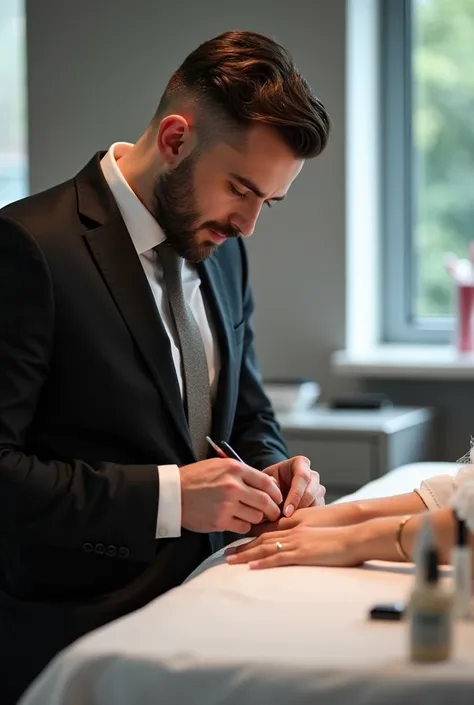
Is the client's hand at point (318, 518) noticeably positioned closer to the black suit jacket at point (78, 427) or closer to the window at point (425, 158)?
the black suit jacket at point (78, 427)

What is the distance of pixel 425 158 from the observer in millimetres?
4211

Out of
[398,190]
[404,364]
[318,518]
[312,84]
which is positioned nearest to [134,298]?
[318,518]

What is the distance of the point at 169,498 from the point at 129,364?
0.23 metres

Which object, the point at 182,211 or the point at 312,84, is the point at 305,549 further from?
the point at 312,84

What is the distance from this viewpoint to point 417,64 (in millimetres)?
4152

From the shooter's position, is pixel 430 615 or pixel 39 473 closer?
pixel 430 615

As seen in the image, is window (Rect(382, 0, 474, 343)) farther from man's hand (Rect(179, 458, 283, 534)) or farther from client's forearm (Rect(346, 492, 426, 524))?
man's hand (Rect(179, 458, 283, 534))

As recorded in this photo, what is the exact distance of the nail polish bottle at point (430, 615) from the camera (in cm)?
123

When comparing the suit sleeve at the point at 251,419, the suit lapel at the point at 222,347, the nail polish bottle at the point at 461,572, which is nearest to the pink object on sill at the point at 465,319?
the suit sleeve at the point at 251,419

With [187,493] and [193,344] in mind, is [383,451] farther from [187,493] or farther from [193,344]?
[187,493]

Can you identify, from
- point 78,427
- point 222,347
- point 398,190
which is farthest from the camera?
point 398,190

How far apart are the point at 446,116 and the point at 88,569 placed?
2732 mm

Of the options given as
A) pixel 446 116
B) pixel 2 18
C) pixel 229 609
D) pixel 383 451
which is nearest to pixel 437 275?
pixel 446 116

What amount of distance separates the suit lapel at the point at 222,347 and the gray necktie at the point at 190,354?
3 cm
